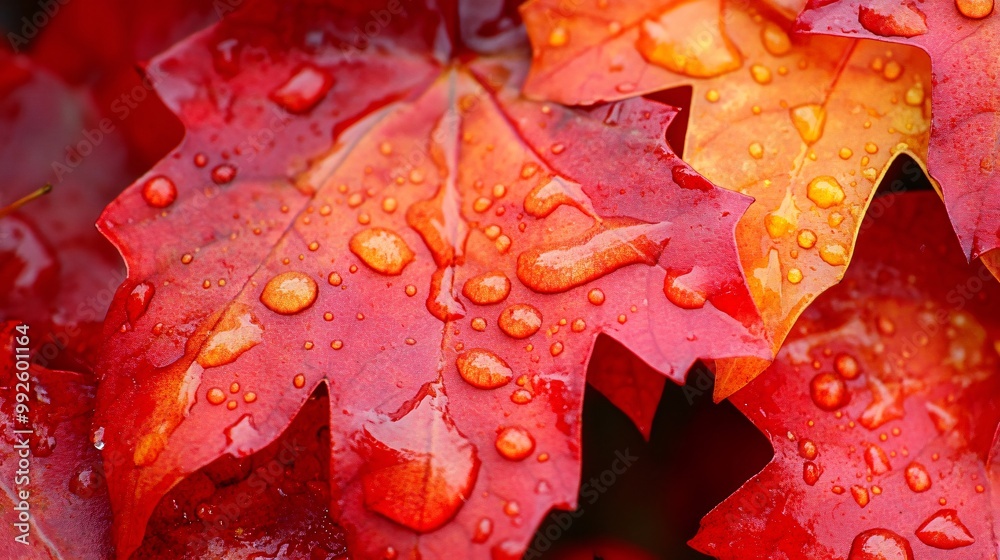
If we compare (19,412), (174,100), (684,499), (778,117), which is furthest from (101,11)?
(684,499)

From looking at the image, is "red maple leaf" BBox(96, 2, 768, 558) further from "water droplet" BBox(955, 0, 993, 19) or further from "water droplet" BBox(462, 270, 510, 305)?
"water droplet" BBox(955, 0, 993, 19)

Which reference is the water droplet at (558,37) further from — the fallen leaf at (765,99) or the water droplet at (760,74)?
the water droplet at (760,74)

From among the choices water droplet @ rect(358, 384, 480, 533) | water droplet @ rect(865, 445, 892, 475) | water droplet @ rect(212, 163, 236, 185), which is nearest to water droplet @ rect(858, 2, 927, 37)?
water droplet @ rect(865, 445, 892, 475)

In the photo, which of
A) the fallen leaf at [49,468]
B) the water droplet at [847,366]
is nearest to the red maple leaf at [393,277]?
the fallen leaf at [49,468]

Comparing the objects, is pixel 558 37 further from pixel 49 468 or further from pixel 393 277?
pixel 49 468

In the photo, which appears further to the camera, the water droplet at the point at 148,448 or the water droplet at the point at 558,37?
the water droplet at the point at 558,37

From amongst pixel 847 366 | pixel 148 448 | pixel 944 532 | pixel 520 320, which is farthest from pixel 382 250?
pixel 944 532

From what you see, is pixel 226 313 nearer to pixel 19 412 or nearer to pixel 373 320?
pixel 373 320
